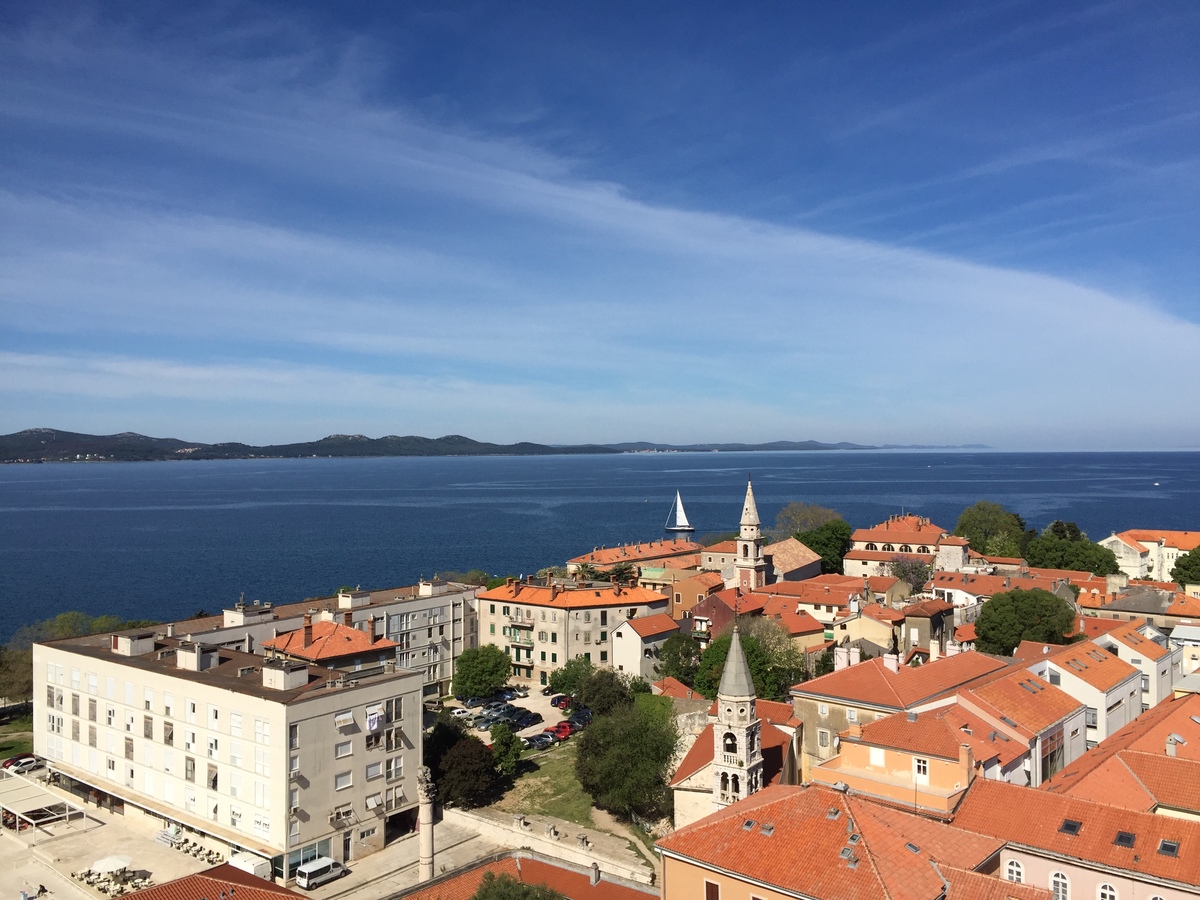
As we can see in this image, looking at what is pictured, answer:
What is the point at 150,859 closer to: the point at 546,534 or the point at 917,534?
the point at 917,534

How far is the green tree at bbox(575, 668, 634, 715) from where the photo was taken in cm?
4528

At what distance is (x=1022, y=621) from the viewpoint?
5028 cm

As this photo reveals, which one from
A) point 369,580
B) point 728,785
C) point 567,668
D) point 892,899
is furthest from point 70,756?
point 369,580

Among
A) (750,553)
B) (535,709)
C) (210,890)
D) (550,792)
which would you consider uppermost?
(750,553)

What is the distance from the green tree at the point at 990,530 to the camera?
297 feet

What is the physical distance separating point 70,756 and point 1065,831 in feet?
136

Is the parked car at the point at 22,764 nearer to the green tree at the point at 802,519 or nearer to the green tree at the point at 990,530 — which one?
the green tree at the point at 990,530

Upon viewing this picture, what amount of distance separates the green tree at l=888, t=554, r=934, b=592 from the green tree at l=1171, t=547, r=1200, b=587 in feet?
61.5

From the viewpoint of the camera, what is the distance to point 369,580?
346 feet

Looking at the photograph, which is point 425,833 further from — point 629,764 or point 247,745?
point 629,764

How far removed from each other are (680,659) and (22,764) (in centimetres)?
3448

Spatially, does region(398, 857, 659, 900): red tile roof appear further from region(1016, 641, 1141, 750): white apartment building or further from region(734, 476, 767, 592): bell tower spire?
region(734, 476, 767, 592): bell tower spire

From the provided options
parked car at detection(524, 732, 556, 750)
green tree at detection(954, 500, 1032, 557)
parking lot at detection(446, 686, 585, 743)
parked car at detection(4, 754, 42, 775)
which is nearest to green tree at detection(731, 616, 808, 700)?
parked car at detection(524, 732, 556, 750)

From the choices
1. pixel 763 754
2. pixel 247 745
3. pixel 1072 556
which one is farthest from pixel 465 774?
pixel 1072 556
